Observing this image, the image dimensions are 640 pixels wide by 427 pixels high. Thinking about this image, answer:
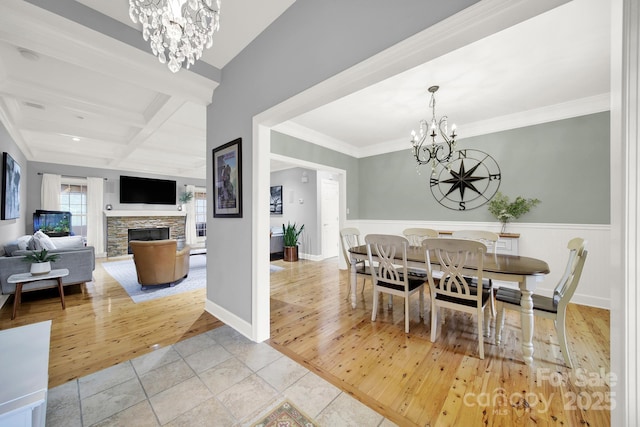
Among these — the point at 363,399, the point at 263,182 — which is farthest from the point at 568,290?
the point at 263,182

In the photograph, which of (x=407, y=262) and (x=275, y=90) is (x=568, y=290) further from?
(x=275, y=90)

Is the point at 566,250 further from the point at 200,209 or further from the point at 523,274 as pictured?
the point at 200,209

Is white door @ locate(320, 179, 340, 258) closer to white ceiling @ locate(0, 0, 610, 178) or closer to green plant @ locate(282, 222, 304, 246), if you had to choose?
green plant @ locate(282, 222, 304, 246)

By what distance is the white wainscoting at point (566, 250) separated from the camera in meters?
2.93

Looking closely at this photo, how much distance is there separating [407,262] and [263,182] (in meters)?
1.69

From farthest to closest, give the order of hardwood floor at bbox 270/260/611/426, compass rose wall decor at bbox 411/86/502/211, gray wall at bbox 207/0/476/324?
compass rose wall decor at bbox 411/86/502/211, hardwood floor at bbox 270/260/611/426, gray wall at bbox 207/0/476/324

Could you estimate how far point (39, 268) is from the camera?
9.30 ft

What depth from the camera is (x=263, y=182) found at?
2182 millimetres

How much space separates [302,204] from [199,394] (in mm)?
5026

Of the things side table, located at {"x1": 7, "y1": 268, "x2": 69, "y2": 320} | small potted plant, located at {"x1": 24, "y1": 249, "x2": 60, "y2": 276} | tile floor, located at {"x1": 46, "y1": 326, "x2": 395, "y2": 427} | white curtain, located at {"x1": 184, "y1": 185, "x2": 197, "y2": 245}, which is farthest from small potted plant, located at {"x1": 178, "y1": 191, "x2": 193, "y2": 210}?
tile floor, located at {"x1": 46, "y1": 326, "x2": 395, "y2": 427}

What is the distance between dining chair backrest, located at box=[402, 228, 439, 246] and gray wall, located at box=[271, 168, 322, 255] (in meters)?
2.80

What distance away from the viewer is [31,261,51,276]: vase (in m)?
2.81

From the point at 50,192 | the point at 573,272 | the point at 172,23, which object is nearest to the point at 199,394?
the point at 172,23

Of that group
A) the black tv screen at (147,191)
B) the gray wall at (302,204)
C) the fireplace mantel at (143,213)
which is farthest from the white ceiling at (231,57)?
the fireplace mantel at (143,213)
